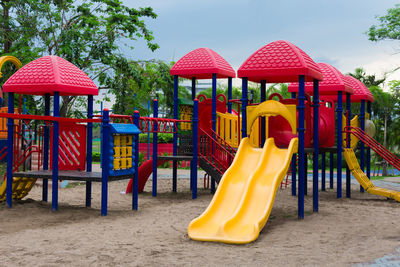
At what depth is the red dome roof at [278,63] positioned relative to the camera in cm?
877

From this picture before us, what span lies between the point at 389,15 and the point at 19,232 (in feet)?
76.9

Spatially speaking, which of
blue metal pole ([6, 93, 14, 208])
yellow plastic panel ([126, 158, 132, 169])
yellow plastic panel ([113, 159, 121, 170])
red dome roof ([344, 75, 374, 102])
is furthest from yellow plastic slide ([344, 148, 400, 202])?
blue metal pole ([6, 93, 14, 208])

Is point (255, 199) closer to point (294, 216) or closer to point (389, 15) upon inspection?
point (294, 216)

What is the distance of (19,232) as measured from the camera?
718cm

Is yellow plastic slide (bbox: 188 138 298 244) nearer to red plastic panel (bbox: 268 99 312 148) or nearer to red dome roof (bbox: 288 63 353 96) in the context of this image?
red plastic panel (bbox: 268 99 312 148)

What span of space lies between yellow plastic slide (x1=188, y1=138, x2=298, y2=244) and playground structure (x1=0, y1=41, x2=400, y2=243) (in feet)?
0.05

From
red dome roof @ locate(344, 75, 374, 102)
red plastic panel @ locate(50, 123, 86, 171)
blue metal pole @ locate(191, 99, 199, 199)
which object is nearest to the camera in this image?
red plastic panel @ locate(50, 123, 86, 171)

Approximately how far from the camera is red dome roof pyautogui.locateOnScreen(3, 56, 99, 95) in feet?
29.7

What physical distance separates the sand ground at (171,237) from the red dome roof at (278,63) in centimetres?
280

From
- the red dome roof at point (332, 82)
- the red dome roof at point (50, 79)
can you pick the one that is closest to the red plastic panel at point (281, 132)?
the red dome roof at point (332, 82)

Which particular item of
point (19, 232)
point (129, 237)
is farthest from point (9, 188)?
point (129, 237)

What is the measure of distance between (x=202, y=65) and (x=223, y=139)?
6.85 ft

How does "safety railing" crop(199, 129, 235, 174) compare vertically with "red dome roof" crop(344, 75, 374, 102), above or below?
below

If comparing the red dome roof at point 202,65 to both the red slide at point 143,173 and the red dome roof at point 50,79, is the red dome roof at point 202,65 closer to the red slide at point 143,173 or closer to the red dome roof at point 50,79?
the red slide at point 143,173
